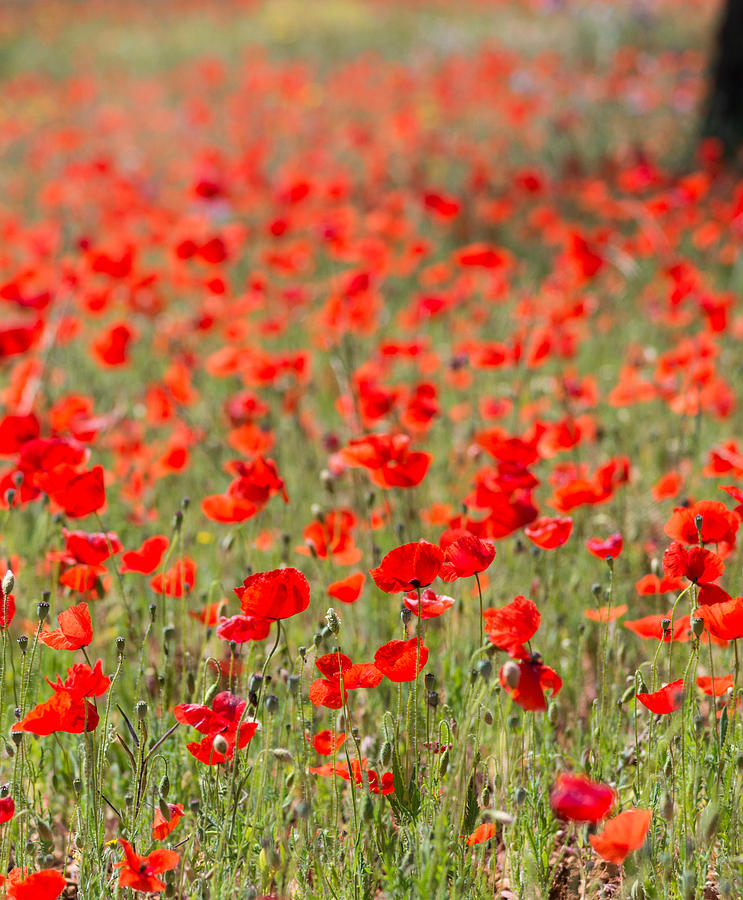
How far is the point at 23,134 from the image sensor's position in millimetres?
10344

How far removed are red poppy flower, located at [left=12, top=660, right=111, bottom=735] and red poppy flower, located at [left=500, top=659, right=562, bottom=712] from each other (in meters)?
0.60

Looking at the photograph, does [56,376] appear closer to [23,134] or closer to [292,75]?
[23,134]

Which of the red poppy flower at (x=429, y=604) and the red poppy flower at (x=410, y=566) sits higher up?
the red poppy flower at (x=410, y=566)

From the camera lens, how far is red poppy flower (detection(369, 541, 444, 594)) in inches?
60.4

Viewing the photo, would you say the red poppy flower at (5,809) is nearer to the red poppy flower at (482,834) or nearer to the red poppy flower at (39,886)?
the red poppy flower at (39,886)

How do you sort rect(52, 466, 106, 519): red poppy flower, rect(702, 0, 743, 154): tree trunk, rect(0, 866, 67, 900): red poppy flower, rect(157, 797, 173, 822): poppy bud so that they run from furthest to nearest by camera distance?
1. rect(702, 0, 743, 154): tree trunk
2. rect(52, 466, 106, 519): red poppy flower
3. rect(157, 797, 173, 822): poppy bud
4. rect(0, 866, 67, 900): red poppy flower

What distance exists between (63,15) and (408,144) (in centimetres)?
1548

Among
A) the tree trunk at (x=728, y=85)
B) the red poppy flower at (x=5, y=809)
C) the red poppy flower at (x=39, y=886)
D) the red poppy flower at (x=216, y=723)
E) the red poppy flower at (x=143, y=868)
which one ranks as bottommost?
the red poppy flower at (x=143, y=868)

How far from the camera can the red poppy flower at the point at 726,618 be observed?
1492mm

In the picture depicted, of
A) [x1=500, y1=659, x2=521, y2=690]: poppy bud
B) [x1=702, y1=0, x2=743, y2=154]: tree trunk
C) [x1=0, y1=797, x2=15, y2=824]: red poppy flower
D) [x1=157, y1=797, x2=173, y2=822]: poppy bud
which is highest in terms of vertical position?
[x1=702, y1=0, x2=743, y2=154]: tree trunk

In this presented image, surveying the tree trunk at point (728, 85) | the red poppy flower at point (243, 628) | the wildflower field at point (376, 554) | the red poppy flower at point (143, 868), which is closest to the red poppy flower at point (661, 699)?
the wildflower field at point (376, 554)

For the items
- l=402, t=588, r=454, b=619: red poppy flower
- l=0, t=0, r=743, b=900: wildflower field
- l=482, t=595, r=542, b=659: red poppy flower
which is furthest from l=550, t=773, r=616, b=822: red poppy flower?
l=402, t=588, r=454, b=619: red poppy flower

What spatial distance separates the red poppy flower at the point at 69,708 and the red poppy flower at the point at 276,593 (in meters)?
0.25

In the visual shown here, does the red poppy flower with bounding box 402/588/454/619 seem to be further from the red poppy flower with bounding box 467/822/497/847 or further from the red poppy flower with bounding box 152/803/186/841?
the red poppy flower with bounding box 152/803/186/841
